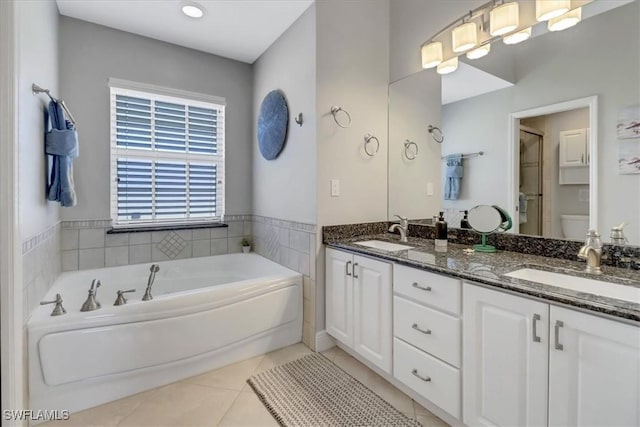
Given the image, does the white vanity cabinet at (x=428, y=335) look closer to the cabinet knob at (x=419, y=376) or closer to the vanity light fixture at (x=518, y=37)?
the cabinet knob at (x=419, y=376)

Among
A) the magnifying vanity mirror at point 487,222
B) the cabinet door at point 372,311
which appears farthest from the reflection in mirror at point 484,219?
the cabinet door at point 372,311

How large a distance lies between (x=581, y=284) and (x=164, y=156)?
305cm

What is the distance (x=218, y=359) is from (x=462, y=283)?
5.32ft

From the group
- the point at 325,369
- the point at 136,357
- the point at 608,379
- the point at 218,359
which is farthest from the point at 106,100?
the point at 608,379

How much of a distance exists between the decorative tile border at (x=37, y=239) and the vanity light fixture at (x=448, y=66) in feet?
8.68

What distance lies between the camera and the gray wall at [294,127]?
2178mm

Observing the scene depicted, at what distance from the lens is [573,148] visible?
153cm

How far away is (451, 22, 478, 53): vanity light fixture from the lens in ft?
6.08

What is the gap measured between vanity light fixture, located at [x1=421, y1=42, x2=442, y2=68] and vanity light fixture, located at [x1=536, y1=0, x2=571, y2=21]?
1.96 ft

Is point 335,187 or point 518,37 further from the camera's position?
point 335,187

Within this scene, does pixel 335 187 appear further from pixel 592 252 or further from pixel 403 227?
pixel 592 252

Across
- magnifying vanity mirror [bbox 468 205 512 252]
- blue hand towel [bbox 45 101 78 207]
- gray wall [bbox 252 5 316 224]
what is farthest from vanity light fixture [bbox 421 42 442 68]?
blue hand towel [bbox 45 101 78 207]

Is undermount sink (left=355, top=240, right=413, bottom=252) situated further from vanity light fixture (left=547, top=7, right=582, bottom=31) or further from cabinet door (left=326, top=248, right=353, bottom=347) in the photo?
vanity light fixture (left=547, top=7, right=582, bottom=31)

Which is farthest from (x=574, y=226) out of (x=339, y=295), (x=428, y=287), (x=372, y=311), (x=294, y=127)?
(x=294, y=127)
